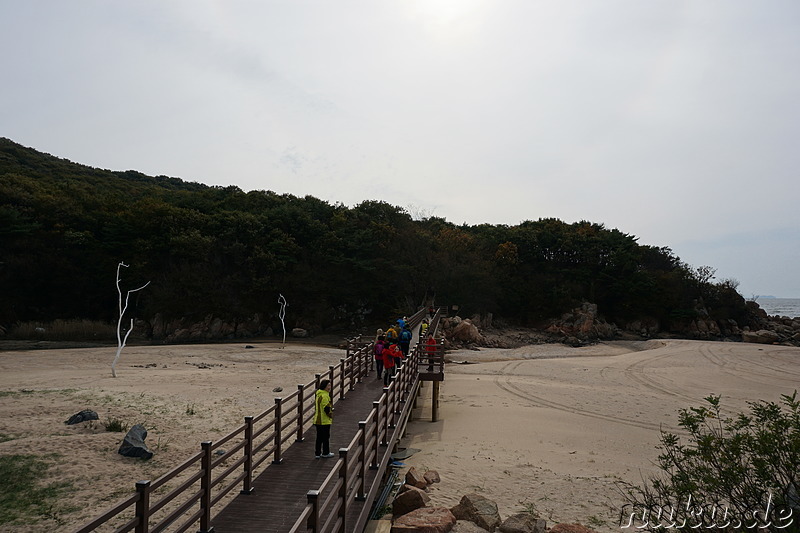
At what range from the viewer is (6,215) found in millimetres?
38438

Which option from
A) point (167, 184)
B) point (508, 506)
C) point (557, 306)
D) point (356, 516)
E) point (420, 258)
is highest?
point (167, 184)

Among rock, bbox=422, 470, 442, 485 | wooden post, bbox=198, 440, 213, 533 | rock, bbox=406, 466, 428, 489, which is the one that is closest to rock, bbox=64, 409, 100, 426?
wooden post, bbox=198, 440, 213, 533

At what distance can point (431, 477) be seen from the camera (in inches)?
400

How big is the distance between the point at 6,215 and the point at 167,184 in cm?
5872

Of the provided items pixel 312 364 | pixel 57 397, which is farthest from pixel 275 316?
pixel 57 397

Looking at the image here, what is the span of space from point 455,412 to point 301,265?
3011cm

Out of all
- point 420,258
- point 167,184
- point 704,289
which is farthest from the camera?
point 167,184

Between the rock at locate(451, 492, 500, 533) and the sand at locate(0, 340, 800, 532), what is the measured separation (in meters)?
0.80

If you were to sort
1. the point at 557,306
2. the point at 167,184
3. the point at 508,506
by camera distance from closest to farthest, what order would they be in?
the point at 508,506
the point at 557,306
the point at 167,184

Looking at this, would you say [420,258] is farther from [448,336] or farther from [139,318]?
[139,318]

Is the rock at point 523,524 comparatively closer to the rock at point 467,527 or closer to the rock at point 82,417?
the rock at point 467,527

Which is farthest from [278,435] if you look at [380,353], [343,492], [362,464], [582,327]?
[582,327]

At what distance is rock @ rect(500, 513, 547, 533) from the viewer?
7461mm

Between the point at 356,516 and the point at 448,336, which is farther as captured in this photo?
the point at 448,336
